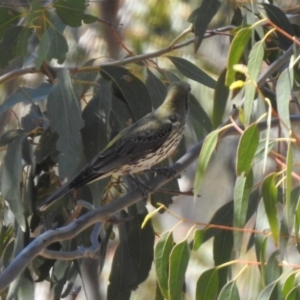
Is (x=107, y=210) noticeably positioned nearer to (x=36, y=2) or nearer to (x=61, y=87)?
(x=61, y=87)

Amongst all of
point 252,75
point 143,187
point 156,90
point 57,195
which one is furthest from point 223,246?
point 156,90

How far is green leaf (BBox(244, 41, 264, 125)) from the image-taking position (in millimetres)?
1746

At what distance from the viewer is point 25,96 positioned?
2799mm

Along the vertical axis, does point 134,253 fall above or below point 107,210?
below

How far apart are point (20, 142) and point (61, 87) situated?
234mm

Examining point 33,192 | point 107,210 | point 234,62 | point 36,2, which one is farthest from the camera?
point 33,192

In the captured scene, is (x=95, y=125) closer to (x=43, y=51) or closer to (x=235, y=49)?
(x=43, y=51)

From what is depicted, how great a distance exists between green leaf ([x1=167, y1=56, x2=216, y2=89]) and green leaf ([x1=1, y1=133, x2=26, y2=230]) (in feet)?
2.15

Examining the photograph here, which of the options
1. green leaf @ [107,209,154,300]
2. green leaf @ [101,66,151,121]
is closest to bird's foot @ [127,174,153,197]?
green leaf @ [107,209,154,300]

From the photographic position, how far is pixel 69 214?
2961mm

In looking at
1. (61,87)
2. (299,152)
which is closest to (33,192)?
(61,87)

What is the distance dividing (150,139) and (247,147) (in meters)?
1.31

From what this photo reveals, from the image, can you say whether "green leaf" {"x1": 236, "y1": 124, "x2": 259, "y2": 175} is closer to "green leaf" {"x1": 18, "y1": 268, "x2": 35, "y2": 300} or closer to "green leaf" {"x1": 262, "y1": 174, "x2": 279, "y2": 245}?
"green leaf" {"x1": 262, "y1": 174, "x2": 279, "y2": 245}

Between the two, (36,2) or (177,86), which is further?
(177,86)
